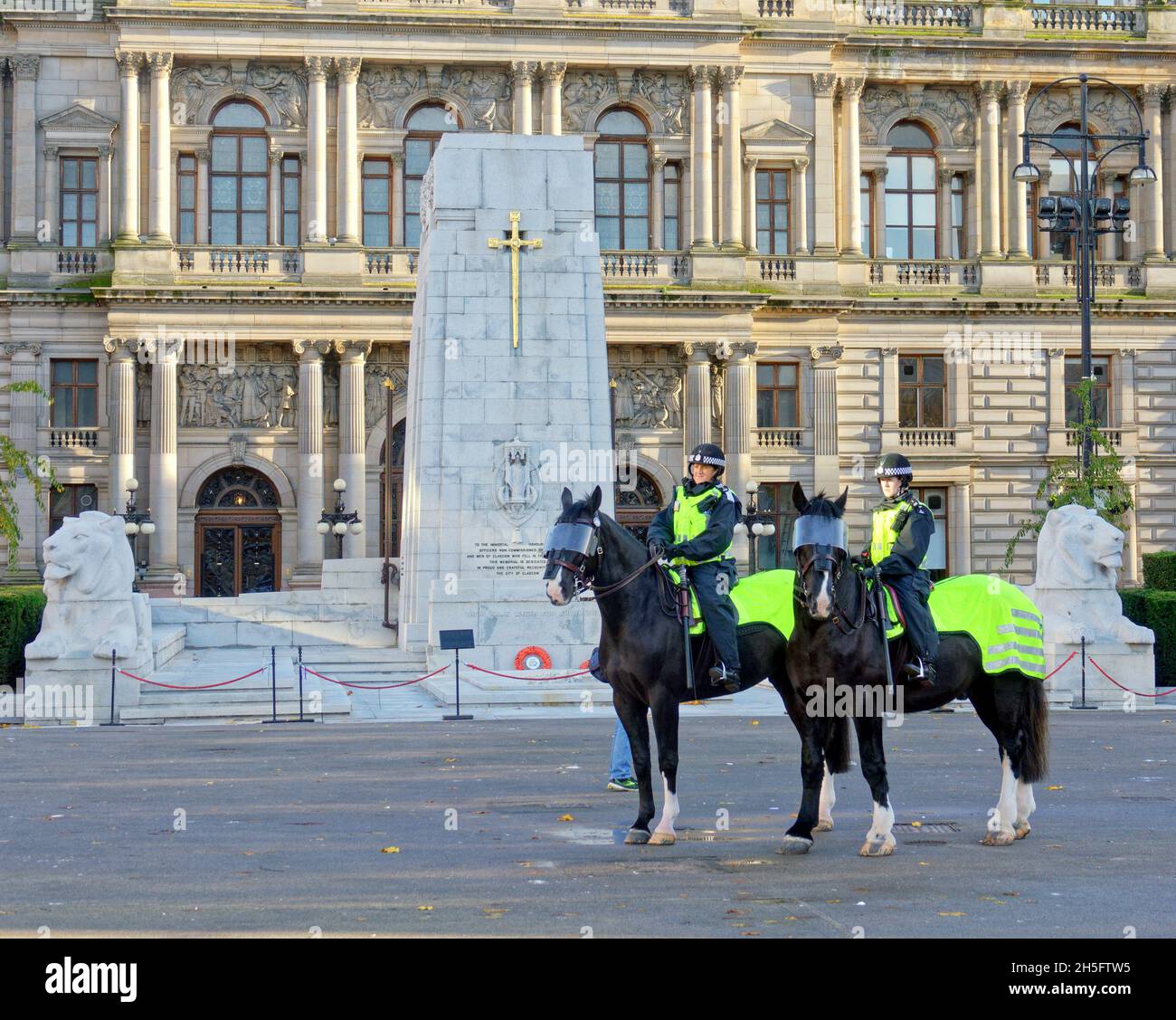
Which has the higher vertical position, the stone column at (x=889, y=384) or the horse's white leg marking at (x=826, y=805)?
the stone column at (x=889, y=384)

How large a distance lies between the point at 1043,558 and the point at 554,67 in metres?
31.3

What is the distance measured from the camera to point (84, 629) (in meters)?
24.2

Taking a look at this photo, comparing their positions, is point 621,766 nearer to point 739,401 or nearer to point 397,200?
point 739,401

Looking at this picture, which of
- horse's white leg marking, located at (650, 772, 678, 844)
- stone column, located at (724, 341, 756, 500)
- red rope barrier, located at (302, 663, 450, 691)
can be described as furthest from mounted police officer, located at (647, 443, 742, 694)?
stone column, located at (724, 341, 756, 500)

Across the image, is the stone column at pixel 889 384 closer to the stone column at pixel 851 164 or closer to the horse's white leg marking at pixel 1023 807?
the stone column at pixel 851 164

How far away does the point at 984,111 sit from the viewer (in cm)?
5784

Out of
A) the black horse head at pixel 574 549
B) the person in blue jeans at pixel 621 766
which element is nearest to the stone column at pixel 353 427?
the person in blue jeans at pixel 621 766

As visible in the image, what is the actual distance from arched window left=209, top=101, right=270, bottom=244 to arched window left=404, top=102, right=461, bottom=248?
170 inches

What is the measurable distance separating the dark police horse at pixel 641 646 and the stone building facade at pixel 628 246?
39012 mm

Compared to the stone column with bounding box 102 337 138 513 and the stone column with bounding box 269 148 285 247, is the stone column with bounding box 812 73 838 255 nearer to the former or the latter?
the stone column with bounding box 269 148 285 247

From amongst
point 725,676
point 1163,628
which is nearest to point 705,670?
point 725,676

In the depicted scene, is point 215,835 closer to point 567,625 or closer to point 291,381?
point 567,625

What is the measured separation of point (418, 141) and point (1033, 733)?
4468 centimetres

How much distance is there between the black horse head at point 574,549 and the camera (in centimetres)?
1217
